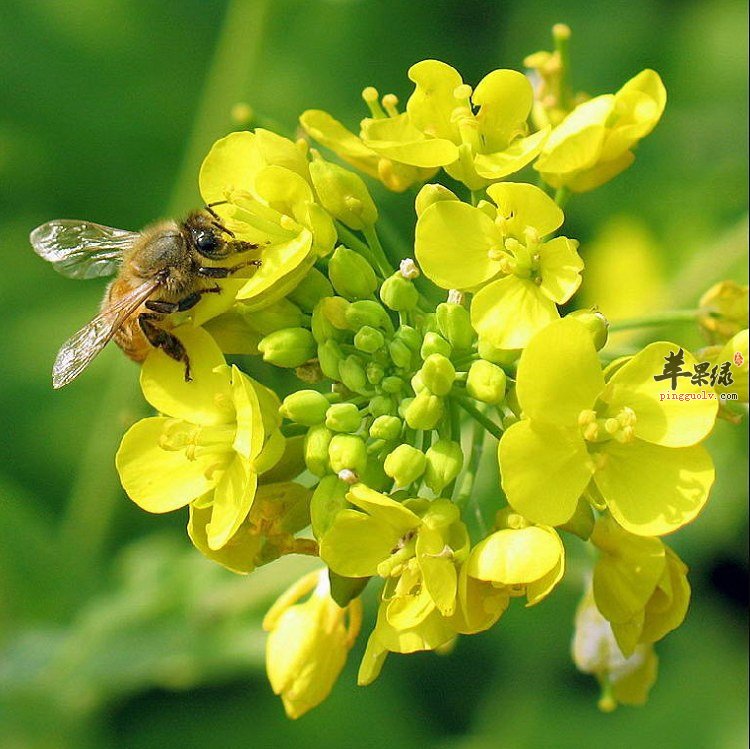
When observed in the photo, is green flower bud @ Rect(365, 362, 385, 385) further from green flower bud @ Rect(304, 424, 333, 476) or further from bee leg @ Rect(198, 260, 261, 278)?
bee leg @ Rect(198, 260, 261, 278)

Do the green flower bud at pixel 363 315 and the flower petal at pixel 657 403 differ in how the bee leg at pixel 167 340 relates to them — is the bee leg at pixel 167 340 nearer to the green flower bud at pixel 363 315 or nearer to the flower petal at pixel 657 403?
the green flower bud at pixel 363 315

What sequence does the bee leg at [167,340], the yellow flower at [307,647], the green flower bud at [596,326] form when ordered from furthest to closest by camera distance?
1. the yellow flower at [307,647]
2. the bee leg at [167,340]
3. the green flower bud at [596,326]

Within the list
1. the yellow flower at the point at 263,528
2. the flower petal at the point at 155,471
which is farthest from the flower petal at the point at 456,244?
the flower petal at the point at 155,471

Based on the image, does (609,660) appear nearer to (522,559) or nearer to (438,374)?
(522,559)

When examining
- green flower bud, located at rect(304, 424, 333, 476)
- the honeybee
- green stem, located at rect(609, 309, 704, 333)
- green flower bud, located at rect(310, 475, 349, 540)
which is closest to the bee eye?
the honeybee

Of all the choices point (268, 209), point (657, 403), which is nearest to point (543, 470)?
point (657, 403)

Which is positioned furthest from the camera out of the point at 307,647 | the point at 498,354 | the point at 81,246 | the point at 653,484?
the point at 81,246
